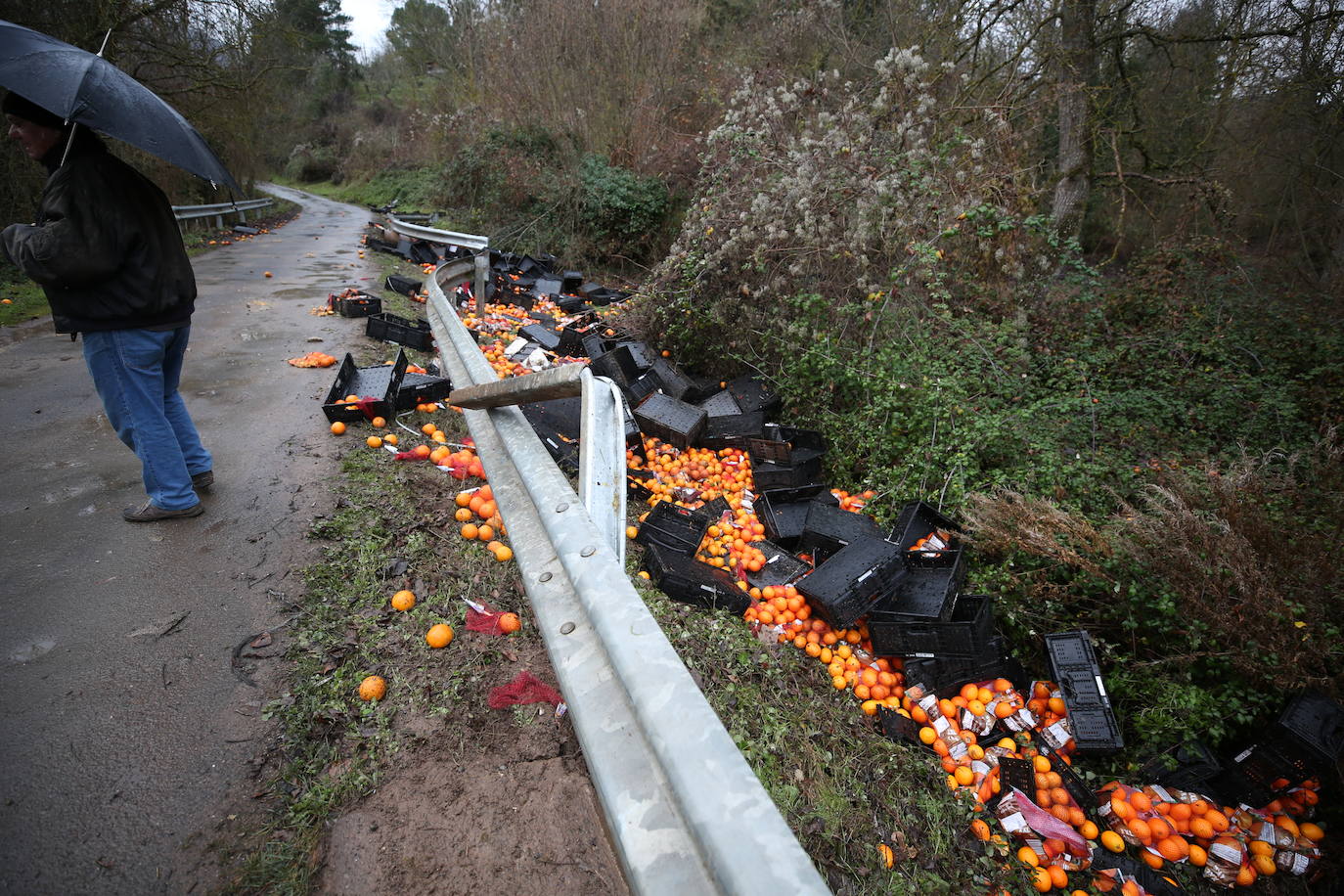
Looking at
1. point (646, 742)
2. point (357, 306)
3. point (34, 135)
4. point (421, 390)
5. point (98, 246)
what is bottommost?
point (421, 390)

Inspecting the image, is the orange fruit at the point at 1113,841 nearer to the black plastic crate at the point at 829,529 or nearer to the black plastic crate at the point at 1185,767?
the black plastic crate at the point at 1185,767

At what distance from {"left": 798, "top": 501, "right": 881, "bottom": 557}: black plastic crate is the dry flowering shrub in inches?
91.1

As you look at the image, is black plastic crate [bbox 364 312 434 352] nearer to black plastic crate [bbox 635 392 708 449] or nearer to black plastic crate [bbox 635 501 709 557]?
black plastic crate [bbox 635 392 708 449]

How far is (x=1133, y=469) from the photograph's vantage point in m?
4.73

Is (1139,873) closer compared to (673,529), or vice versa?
(1139,873)

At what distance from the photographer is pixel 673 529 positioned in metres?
4.22

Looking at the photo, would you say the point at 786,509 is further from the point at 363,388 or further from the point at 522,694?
the point at 363,388

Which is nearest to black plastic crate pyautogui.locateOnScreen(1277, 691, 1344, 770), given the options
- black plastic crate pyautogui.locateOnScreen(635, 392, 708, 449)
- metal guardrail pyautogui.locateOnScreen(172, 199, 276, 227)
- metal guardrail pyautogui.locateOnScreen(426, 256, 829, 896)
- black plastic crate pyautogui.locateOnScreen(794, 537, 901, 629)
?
black plastic crate pyautogui.locateOnScreen(794, 537, 901, 629)

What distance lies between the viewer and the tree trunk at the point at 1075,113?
8648 mm

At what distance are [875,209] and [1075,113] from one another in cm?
636

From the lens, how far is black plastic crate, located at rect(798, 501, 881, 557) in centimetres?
452

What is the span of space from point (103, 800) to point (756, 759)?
7.38 ft

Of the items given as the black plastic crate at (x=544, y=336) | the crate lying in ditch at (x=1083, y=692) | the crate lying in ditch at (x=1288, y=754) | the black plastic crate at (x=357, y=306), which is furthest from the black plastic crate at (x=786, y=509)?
the black plastic crate at (x=357, y=306)

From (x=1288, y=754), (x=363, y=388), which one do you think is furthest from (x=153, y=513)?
(x=1288, y=754)
